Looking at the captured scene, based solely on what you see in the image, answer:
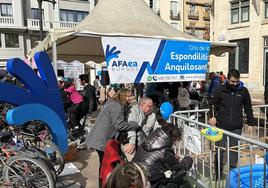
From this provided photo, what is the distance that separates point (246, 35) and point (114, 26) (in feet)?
58.6

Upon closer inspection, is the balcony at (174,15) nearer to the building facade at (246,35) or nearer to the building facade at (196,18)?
the building facade at (196,18)

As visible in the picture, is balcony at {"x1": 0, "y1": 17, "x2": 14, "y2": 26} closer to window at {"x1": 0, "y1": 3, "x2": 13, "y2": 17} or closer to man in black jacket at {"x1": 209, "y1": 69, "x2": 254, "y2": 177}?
window at {"x1": 0, "y1": 3, "x2": 13, "y2": 17}

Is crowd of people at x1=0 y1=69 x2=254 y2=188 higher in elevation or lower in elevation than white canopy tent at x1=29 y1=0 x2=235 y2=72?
lower

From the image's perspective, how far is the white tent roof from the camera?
5.43 metres

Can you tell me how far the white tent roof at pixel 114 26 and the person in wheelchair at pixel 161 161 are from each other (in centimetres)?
277

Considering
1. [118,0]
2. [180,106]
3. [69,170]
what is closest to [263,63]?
[180,106]

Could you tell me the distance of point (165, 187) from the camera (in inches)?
119

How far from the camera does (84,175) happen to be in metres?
5.18

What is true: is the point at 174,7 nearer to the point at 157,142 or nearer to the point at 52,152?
the point at 52,152

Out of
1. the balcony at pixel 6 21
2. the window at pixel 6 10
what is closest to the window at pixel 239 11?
the balcony at pixel 6 21

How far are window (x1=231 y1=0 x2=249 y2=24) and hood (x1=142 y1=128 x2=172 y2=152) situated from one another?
20926 mm

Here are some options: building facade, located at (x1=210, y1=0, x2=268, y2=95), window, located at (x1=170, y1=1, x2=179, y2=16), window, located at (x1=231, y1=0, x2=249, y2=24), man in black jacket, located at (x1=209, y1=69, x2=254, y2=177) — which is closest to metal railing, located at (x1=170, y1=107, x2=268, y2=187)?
man in black jacket, located at (x1=209, y1=69, x2=254, y2=177)

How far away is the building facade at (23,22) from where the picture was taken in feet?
101

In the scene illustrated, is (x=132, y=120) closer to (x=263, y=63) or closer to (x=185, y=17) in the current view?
(x=263, y=63)
